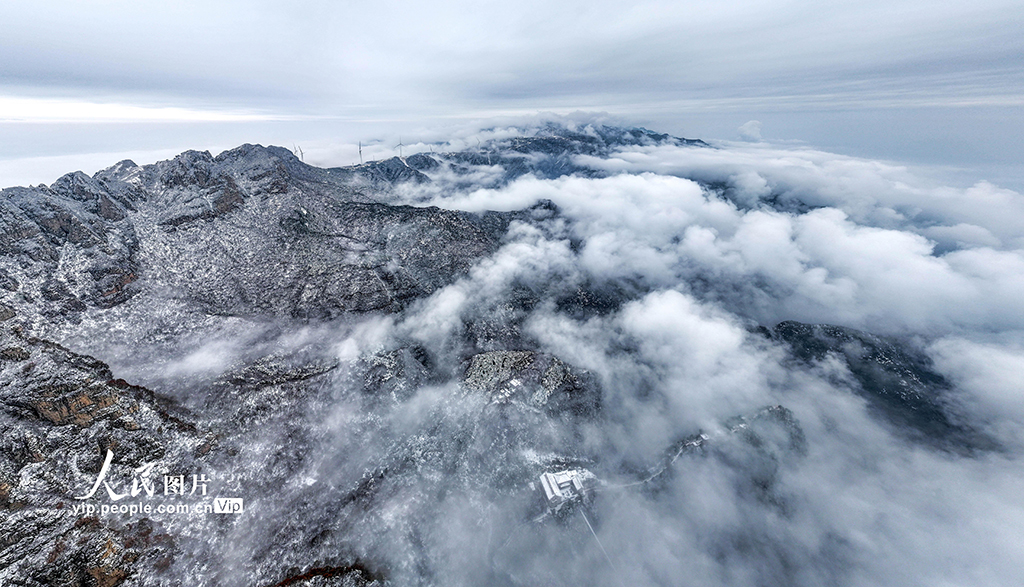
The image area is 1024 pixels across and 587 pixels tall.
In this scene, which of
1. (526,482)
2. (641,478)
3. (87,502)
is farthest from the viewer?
(641,478)

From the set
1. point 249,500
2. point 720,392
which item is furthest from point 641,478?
point 249,500

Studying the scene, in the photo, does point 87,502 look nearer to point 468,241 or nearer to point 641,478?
point 641,478

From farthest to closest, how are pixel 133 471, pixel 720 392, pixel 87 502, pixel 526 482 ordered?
pixel 720 392 < pixel 526 482 < pixel 133 471 < pixel 87 502

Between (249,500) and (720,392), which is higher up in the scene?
(249,500)

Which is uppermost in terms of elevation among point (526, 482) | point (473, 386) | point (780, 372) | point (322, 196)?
point (322, 196)

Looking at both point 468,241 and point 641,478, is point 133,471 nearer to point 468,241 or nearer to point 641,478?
point 641,478

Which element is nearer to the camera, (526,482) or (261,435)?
(261,435)

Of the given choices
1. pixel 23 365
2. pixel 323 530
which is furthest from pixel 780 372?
pixel 23 365
